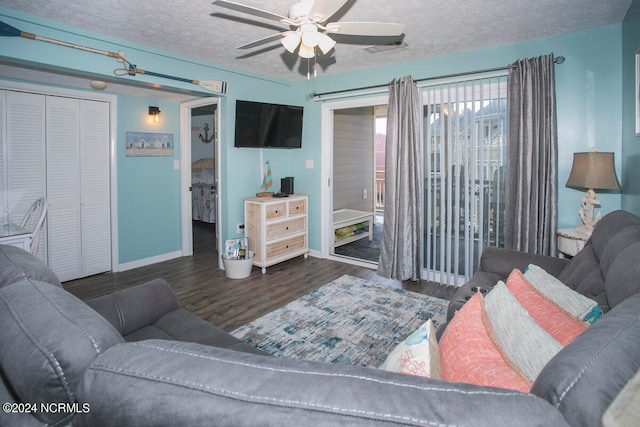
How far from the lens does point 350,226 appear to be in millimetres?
5984

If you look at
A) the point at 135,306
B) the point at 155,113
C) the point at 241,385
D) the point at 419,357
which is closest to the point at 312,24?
the point at 135,306

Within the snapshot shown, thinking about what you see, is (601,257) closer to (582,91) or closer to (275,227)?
(582,91)

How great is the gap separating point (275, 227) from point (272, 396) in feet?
13.2

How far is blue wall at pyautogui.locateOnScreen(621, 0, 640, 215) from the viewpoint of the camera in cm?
254

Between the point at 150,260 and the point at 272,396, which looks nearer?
the point at 272,396

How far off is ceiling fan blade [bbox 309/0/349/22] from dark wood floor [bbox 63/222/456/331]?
7.67ft

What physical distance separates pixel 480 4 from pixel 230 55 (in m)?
2.51

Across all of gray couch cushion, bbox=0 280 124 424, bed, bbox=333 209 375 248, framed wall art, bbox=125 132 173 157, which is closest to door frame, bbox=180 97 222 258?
framed wall art, bbox=125 132 173 157

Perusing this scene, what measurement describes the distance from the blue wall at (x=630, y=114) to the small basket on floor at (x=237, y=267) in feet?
11.6

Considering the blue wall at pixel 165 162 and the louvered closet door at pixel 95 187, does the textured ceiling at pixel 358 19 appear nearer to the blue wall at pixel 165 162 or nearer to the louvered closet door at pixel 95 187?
the blue wall at pixel 165 162

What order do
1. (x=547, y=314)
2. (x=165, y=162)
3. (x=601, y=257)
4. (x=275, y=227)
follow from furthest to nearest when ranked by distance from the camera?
(x=165, y=162)
(x=275, y=227)
(x=601, y=257)
(x=547, y=314)

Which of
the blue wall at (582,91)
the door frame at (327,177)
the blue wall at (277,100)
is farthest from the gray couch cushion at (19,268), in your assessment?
the blue wall at (582,91)

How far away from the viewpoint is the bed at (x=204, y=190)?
24.9 ft

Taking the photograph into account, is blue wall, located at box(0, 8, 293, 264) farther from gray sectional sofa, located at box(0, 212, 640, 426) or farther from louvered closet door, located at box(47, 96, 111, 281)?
gray sectional sofa, located at box(0, 212, 640, 426)
